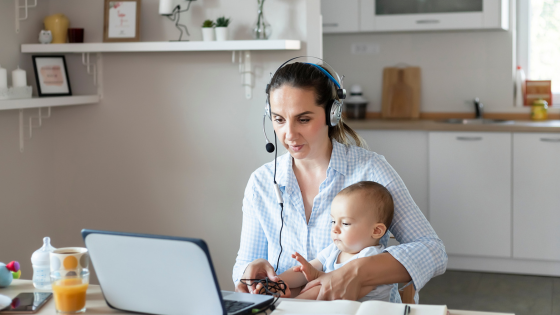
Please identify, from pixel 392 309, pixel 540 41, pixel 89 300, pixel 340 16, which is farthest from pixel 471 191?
pixel 89 300

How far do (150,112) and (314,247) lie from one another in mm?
1331

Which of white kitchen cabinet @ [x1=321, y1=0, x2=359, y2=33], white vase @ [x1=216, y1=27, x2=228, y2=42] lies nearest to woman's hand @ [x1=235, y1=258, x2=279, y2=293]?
white vase @ [x1=216, y1=27, x2=228, y2=42]

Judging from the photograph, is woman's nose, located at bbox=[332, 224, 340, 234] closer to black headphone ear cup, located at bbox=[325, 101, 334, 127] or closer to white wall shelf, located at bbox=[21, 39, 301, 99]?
black headphone ear cup, located at bbox=[325, 101, 334, 127]

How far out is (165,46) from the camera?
245cm

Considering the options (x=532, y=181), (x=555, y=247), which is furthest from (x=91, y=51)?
(x=555, y=247)

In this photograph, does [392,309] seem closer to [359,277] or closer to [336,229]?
[359,277]

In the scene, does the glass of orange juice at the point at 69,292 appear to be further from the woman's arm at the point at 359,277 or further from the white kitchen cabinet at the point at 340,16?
the white kitchen cabinet at the point at 340,16

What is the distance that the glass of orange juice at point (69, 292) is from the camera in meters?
1.13

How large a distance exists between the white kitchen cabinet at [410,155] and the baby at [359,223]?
205 cm

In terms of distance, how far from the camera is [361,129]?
11.9 feet

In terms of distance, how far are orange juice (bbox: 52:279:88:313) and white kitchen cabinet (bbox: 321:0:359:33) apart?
2.97m

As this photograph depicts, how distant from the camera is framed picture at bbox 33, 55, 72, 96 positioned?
8.53 feet

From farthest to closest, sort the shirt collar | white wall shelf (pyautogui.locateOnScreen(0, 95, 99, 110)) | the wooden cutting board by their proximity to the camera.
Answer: the wooden cutting board → white wall shelf (pyautogui.locateOnScreen(0, 95, 99, 110)) → the shirt collar

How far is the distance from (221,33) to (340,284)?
141 cm
